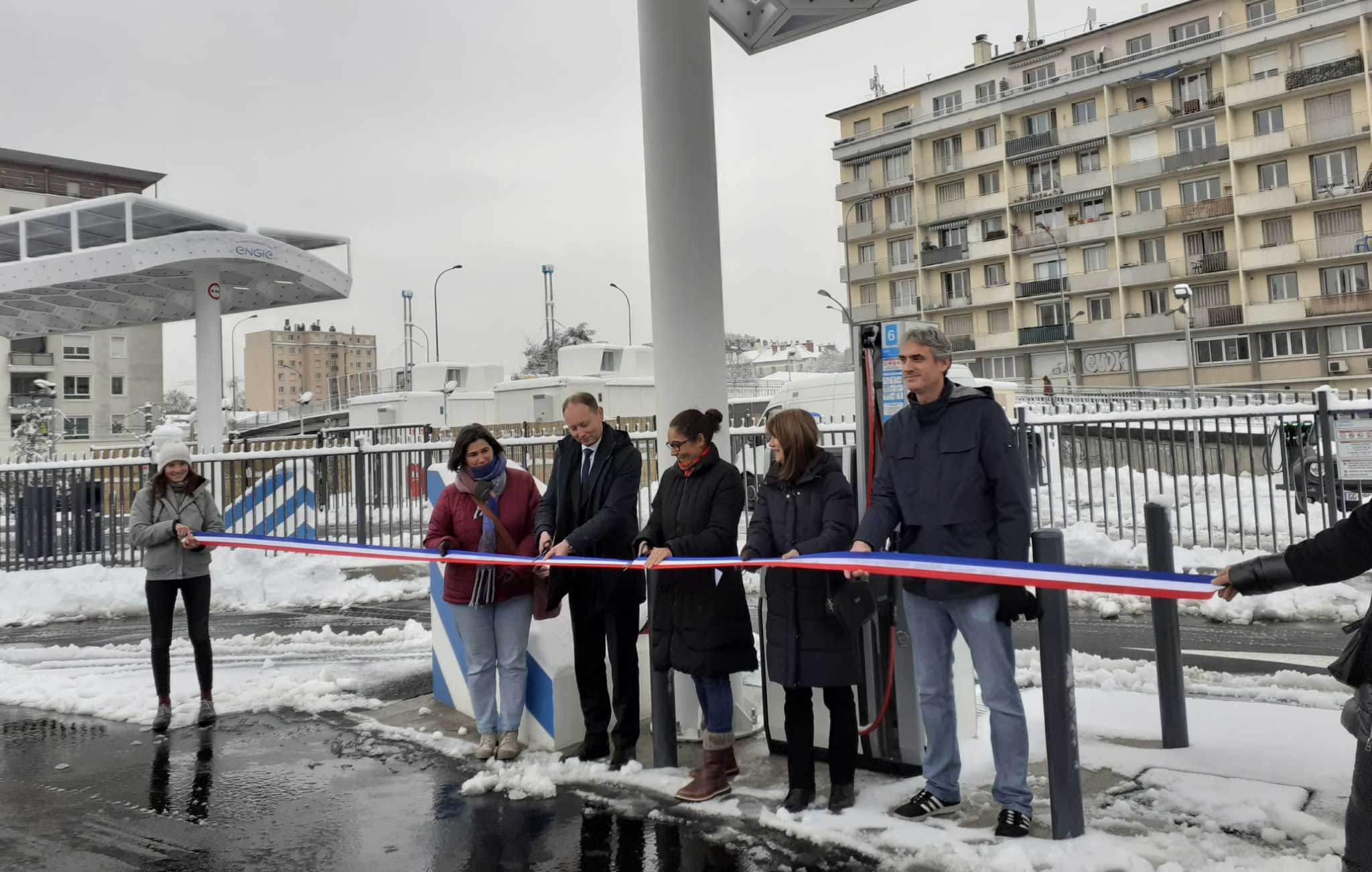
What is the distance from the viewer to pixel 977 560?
382cm

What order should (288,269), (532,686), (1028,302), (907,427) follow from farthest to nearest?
(1028,302)
(288,269)
(532,686)
(907,427)

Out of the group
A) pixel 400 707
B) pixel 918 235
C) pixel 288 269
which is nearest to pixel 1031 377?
pixel 918 235

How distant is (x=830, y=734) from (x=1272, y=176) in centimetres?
5315

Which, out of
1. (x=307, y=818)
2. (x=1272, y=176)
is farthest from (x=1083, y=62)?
(x=307, y=818)

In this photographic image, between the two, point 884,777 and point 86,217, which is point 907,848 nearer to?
point 884,777

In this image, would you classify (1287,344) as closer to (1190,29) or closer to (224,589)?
(1190,29)

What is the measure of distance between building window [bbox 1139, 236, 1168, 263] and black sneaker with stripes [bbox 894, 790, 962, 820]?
174 ft

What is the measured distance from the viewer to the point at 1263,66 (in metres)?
47.0

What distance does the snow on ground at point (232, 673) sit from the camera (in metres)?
7.02

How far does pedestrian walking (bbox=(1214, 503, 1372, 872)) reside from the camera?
262 centimetres

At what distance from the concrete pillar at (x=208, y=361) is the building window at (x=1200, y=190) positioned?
4637 centimetres

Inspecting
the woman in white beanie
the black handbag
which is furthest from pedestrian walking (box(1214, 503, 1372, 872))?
the woman in white beanie

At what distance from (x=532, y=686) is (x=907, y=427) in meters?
2.88

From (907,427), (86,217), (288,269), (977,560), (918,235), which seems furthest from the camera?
(918,235)
